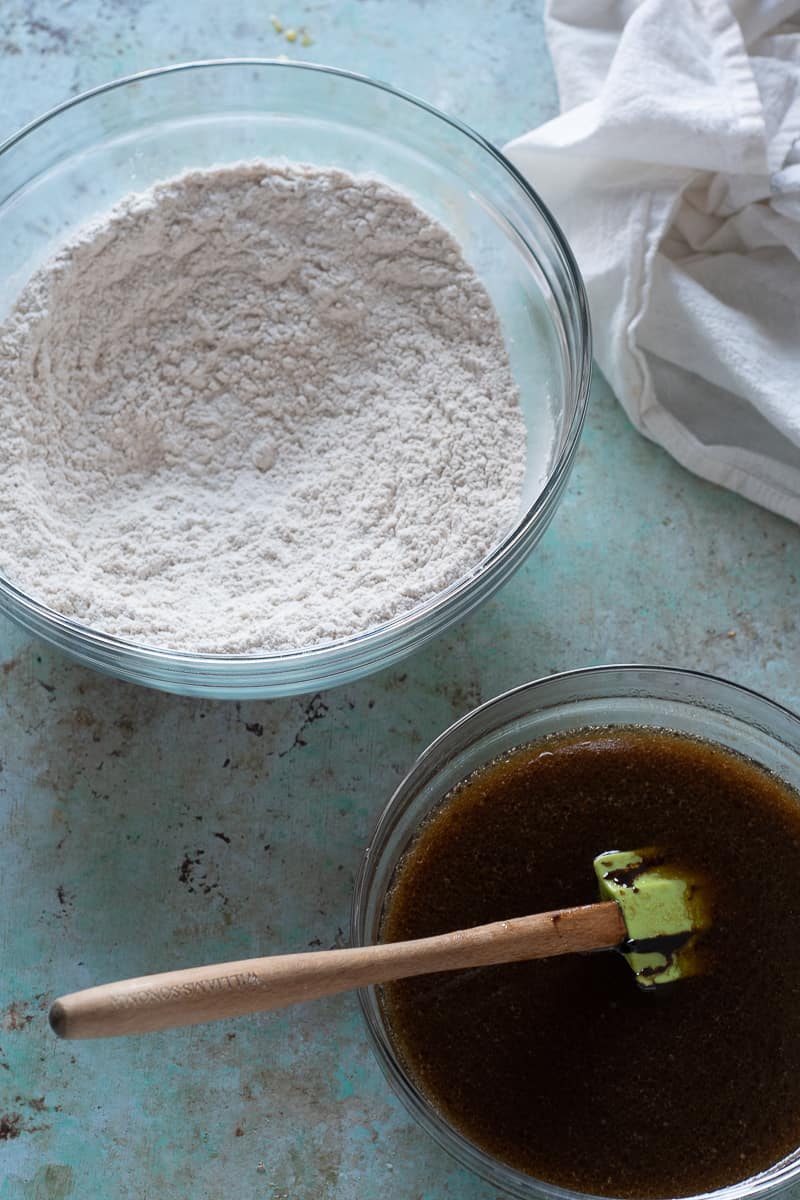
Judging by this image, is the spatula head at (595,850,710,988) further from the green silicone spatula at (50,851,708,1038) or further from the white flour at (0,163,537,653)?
the white flour at (0,163,537,653)

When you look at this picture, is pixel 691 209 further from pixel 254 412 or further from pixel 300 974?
pixel 300 974

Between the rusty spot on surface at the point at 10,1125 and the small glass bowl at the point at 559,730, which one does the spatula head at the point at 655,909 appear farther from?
the rusty spot on surface at the point at 10,1125

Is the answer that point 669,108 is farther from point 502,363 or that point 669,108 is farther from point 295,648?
point 295,648

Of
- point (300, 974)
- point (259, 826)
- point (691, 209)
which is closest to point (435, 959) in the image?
point (300, 974)

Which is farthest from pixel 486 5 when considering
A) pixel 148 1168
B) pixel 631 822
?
pixel 148 1168

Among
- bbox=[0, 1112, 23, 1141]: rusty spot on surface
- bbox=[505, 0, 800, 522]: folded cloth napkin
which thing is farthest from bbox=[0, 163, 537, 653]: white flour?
bbox=[0, 1112, 23, 1141]: rusty spot on surface

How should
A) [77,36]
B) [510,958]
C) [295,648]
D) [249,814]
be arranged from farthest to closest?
[77,36], [249,814], [295,648], [510,958]
